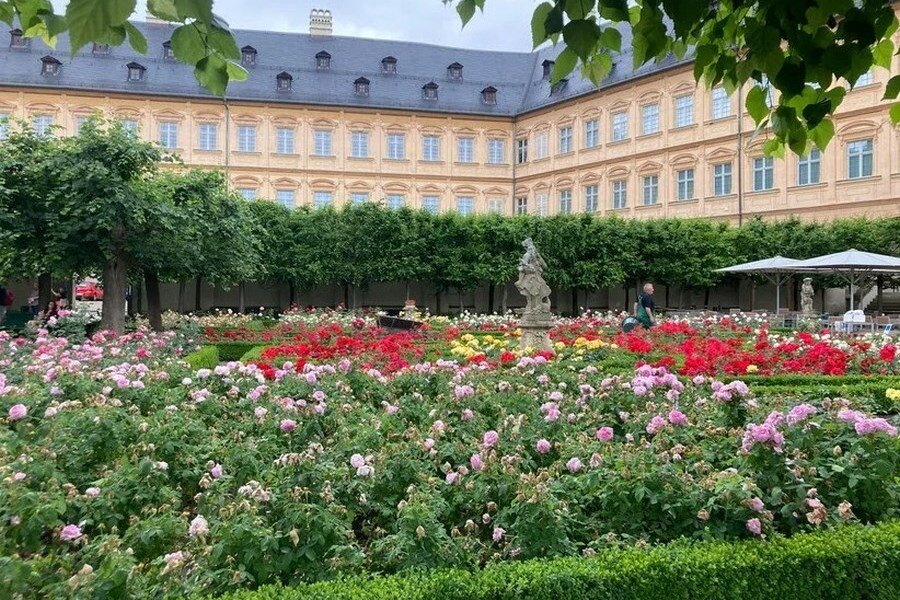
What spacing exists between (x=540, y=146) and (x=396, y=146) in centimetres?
813

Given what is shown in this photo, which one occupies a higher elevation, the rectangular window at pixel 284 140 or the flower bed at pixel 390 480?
the rectangular window at pixel 284 140

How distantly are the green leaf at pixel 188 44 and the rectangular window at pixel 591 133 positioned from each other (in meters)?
38.9

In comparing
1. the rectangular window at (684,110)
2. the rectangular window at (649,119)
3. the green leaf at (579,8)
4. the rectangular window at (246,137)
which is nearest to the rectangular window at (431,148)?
the rectangular window at (246,137)

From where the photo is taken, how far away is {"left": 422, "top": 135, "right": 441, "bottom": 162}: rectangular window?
4325 centimetres

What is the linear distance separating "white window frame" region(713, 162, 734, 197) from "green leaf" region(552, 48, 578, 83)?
111ft

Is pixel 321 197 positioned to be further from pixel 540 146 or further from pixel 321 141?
pixel 540 146

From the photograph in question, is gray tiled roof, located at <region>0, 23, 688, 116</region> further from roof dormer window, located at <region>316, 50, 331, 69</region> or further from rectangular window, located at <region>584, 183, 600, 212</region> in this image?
rectangular window, located at <region>584, 183, 600, 212</region>

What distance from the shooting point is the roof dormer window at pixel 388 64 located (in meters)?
43.7

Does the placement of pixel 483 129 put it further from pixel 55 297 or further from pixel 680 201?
pixel 55 297

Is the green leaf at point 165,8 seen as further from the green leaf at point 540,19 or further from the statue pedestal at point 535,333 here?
the statue pedestal at point 535,333

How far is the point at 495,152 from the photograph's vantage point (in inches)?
1737

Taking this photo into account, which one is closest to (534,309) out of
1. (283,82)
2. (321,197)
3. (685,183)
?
(685,183)

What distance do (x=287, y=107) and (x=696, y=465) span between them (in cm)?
4046

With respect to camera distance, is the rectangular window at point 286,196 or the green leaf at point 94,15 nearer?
the green leaf at point 94,15
